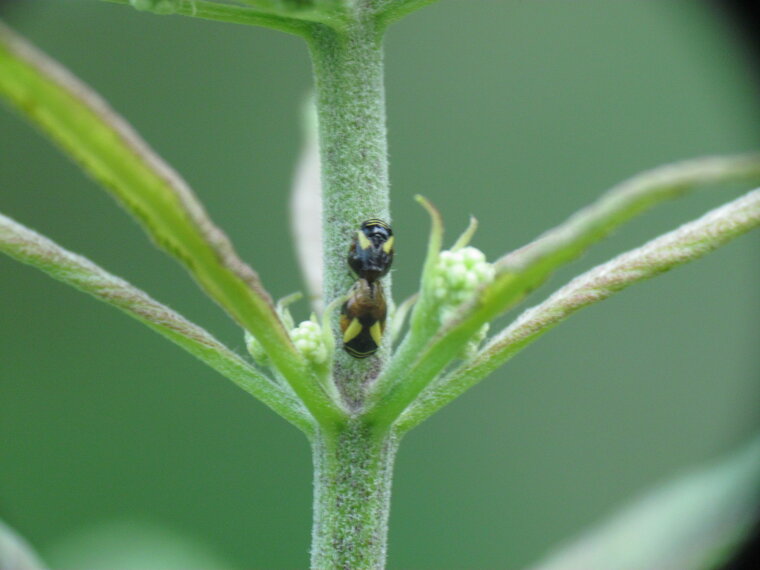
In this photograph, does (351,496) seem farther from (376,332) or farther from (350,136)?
→ (350,136)

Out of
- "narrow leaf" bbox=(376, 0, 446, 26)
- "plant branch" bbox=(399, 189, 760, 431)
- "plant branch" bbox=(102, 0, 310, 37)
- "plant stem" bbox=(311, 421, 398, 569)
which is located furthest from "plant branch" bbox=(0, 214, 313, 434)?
"narrow leaf" bbox=(376, 0, 446, 26)

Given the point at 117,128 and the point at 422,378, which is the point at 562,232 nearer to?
the point at 422,378

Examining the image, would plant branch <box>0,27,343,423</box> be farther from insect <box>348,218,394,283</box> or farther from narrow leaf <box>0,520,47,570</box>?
narrow leaf <box>0,520,47,570</box>

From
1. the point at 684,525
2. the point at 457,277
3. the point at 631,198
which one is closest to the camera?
the point at 631,198

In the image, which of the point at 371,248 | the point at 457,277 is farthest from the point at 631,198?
the point at 371,248

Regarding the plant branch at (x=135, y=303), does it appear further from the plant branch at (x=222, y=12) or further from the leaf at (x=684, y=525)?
the leaf at (x=684, y=525)

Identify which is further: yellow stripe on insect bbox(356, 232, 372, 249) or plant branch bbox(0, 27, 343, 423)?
yellow stripe on insect bbox(356, 232, 372, 249)
